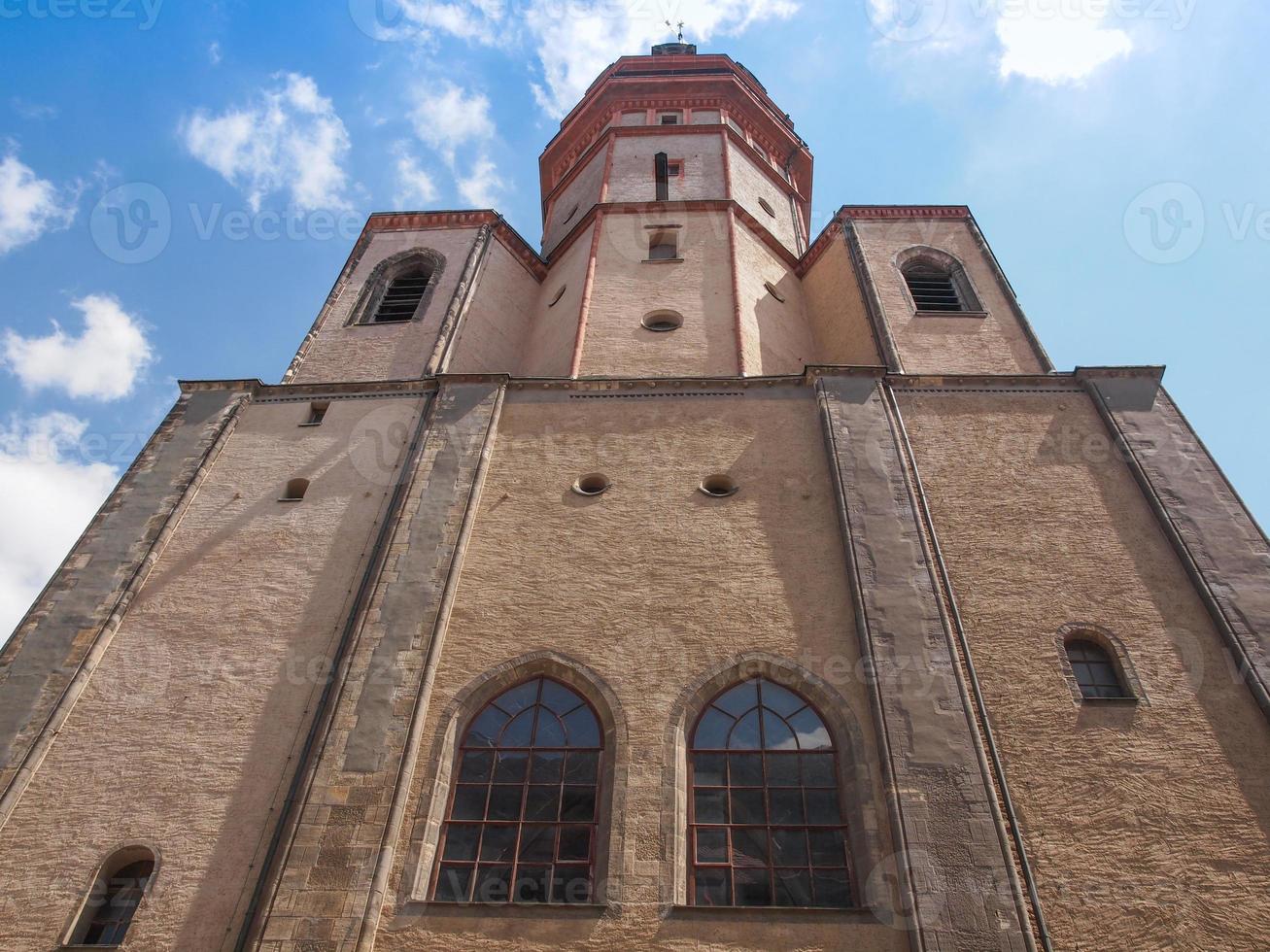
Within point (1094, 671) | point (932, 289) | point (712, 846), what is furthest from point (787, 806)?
point (932, 289)

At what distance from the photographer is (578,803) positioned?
8.99 meters

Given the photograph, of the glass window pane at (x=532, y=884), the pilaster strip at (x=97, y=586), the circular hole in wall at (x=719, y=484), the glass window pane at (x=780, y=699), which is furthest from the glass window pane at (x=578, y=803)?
the pilaster strip at (x=97, y=586)

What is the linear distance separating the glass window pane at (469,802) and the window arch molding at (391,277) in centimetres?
975

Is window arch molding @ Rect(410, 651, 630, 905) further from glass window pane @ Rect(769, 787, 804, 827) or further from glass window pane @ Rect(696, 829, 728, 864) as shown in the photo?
glass window pane @ Rect(769, 787, 804, 827)

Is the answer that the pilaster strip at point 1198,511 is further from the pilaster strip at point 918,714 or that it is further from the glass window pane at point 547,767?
the glass window pane at point 547,767

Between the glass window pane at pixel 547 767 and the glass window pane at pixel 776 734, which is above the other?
the glass window pane at pixel 776 734

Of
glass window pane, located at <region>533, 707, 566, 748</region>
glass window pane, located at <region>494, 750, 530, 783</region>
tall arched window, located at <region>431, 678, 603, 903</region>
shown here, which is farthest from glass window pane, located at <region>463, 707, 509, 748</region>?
glass window pane, located at <region>533, 707, 566, 748</region>

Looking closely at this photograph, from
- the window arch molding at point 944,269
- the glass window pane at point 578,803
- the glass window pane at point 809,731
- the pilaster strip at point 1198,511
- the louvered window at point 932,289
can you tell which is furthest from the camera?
the louvered window at point 932,289

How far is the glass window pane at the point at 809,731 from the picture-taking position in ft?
30.4

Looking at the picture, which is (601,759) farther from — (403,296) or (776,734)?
(403,296)

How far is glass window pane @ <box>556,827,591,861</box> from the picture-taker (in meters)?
8.62

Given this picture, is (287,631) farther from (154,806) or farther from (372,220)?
(372,220)

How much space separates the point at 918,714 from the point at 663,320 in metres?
8.76

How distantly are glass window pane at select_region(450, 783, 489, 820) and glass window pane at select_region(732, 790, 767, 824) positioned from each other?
2.36 meters
